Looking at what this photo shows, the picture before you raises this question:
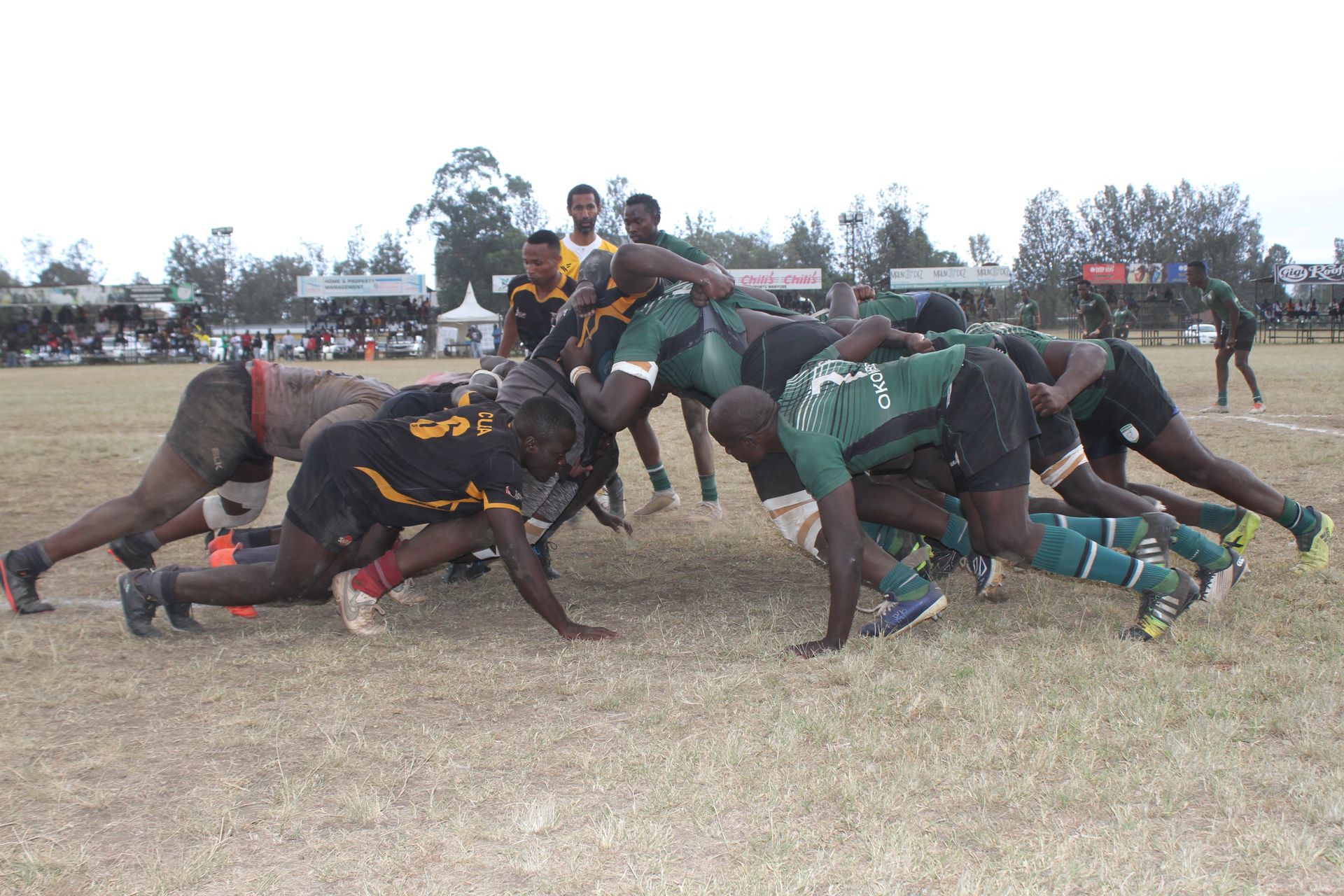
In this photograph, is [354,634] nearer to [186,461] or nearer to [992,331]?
[186,461]

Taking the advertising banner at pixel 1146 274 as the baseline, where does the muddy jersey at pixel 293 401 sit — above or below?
below

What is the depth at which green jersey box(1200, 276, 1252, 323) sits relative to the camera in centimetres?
1205

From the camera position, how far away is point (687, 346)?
4590 mm

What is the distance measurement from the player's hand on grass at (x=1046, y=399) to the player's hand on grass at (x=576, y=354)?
2.08 meters

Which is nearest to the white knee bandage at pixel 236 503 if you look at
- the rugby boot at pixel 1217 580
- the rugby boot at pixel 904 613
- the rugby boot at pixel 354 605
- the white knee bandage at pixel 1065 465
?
the rugby boot at pixel 354 605

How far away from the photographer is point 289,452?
4891 mm

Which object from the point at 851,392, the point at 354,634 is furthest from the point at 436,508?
the point at 851,392

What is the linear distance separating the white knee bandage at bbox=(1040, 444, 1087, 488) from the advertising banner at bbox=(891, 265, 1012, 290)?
151ft

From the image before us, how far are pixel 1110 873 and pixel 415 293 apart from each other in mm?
50502

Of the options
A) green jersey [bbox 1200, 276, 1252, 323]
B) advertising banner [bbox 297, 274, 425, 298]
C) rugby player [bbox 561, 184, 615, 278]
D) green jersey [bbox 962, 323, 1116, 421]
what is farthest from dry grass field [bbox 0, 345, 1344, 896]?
advertising banner [bbox 297, 274, 425, 298]

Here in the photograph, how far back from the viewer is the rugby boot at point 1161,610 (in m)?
3.82

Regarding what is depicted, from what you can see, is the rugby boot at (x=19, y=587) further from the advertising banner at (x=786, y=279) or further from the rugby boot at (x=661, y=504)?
the advertising banner at (x=786, y=279)

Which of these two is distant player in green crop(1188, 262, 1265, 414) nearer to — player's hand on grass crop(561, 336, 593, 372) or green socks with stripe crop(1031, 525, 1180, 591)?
green socks with stripe crop(1031, 525, 1180, 591)

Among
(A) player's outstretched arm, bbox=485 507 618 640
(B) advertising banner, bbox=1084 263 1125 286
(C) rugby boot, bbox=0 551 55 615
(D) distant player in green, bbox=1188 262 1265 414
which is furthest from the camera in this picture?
(B) advertising banner, bbox=1084 263 1125 286
